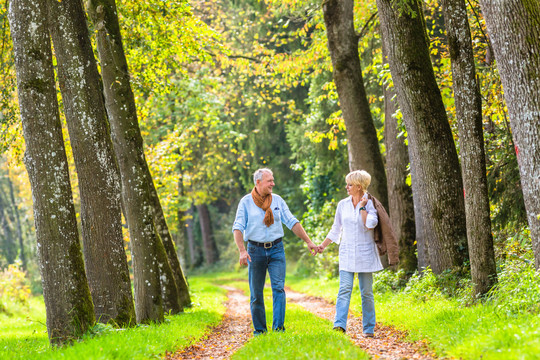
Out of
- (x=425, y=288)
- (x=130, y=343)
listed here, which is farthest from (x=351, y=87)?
(x=130, y=343)

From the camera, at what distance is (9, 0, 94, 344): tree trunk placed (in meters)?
7.03

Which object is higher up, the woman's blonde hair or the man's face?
the man's face

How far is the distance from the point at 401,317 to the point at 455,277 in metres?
1.55

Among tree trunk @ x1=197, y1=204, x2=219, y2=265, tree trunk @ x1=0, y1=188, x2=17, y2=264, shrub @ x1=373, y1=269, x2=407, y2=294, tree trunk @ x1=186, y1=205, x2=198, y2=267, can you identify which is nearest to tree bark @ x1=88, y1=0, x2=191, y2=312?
shrub @ x1=373, y1=269, x2=407, y2=294

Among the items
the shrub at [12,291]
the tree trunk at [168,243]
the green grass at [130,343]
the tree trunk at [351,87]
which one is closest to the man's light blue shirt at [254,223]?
the green grass at [130,343]

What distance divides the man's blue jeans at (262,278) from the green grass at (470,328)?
5.83 ft

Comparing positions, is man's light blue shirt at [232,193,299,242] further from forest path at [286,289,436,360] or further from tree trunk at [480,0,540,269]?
tree trunk at [480,0,540,269]

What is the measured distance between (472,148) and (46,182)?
19.1ft

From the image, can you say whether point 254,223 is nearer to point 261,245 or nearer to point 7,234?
point 261,245

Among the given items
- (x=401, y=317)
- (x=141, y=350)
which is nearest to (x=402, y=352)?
(x=401, y=317)

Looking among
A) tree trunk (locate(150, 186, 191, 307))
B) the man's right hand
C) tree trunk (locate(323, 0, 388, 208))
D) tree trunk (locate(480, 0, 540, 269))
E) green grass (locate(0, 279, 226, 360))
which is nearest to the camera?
green grass (locate(0, 279, 226, 360))

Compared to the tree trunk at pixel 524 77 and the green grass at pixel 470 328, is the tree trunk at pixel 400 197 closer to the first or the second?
the green grass at pixel 470 328

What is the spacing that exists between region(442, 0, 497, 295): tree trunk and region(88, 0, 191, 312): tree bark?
5.60 m

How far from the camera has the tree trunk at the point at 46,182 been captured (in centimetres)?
703
